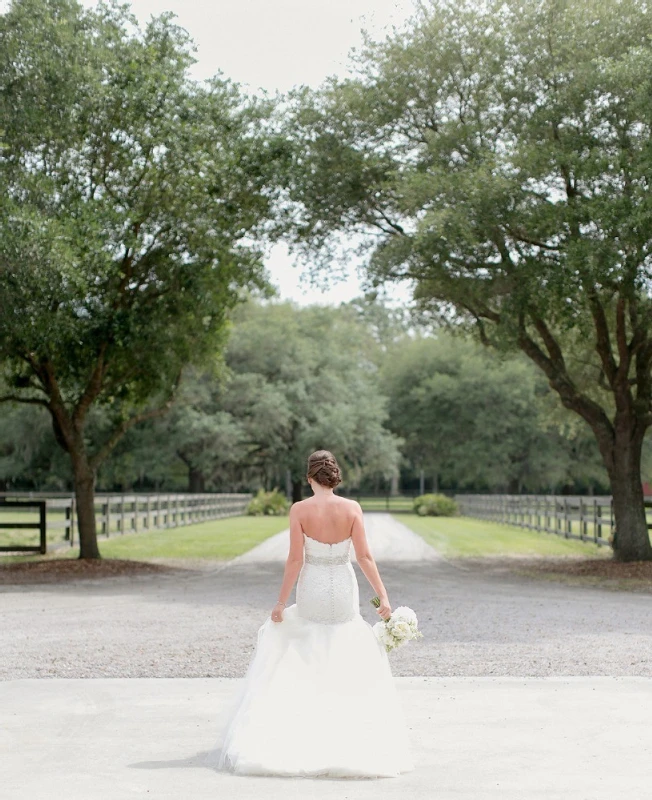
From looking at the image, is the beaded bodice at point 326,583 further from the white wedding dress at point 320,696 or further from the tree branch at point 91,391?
the tree branch at point 91,391

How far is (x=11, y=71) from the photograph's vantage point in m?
17.1

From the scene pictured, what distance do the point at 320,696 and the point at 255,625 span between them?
5979 millimetres

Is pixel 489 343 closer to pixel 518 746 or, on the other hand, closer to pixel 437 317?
pixel 437 317

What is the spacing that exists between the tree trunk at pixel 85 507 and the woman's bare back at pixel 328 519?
598 inches

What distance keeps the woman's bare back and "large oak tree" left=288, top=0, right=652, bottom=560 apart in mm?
10998

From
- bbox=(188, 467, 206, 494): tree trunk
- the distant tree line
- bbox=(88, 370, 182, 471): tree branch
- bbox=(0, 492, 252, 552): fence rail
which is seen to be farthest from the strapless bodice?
bbox=(188, 467, 206, 494): tree trunk

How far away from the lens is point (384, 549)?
2564 cm

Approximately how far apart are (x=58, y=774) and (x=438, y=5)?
16.4 metres

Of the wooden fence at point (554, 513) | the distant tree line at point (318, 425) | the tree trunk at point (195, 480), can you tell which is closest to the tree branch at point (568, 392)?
the wooden fence at point (554, 513)

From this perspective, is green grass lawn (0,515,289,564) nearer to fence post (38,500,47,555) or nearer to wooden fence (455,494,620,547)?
fence post (38,500,47,555)

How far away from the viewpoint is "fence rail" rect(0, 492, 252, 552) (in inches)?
950

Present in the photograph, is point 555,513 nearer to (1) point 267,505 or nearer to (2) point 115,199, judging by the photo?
(2) point 115,199

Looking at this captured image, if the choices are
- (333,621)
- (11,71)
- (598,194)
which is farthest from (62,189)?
(333,621)

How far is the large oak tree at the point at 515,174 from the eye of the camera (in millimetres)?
17016
